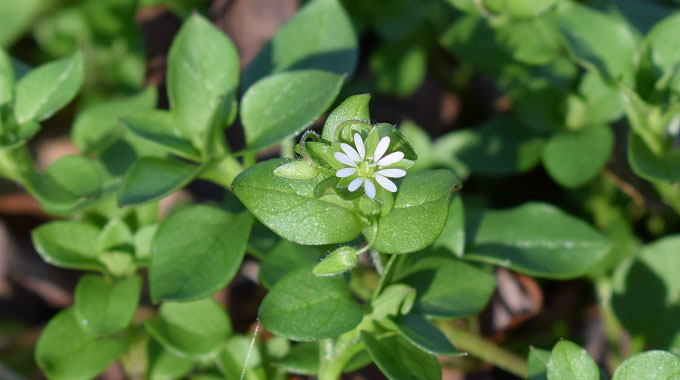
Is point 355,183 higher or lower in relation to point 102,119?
higher

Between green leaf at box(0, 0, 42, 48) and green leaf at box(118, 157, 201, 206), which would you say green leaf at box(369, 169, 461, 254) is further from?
green leaf at box(0, 0, 42, 48)

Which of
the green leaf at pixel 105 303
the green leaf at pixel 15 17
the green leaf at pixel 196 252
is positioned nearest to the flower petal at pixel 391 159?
the green leaf at pixel 196 252

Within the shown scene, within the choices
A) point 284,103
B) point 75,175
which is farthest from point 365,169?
point 75,175

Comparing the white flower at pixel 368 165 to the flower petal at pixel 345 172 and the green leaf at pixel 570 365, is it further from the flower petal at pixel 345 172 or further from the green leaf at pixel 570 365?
the green leaf at pixel 570 365

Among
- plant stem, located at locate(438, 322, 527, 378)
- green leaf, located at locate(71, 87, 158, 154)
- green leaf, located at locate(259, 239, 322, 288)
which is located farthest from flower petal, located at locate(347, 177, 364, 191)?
green leaf, located at locate(71, 87, 158, 154)

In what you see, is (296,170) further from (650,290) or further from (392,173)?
(650,290)

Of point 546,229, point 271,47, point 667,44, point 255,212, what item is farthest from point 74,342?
point 667,44
